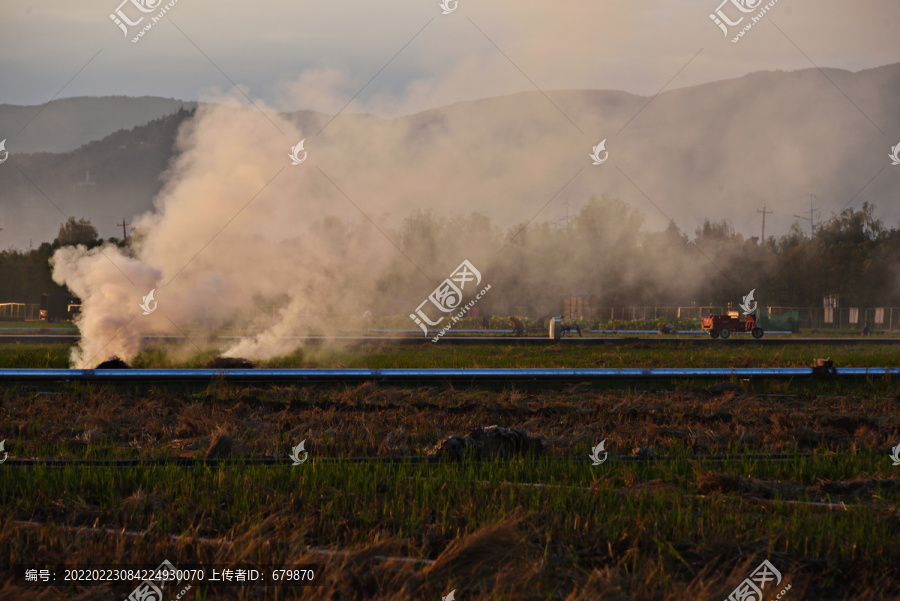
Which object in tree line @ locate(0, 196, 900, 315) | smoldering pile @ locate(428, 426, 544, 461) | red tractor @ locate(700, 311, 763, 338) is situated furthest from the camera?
tree line @ locate(0, 196, 900, 315)

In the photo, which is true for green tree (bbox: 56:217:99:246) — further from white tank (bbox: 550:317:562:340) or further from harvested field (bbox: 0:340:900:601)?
harvested field (bbox: 0:340:900:601)

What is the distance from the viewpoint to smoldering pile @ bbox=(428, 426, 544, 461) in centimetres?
984

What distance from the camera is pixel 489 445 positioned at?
33.6 feet

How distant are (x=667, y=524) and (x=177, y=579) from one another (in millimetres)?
4270

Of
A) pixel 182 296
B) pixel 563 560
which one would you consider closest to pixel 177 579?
pixel 563 560

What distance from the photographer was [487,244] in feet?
244

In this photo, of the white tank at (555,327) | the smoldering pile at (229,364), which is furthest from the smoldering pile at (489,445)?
the white tank at (555,327)

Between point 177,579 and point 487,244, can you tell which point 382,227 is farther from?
point 177,579

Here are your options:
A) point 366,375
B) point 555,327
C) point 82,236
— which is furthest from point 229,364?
point 82,236

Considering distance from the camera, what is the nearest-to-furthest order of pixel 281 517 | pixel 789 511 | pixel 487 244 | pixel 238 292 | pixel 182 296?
pixel 281 517 < pixel 789 511 < pixel 182 296 < pixel 238 292 < pixel 487 244

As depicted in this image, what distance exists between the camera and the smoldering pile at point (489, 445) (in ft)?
32.3

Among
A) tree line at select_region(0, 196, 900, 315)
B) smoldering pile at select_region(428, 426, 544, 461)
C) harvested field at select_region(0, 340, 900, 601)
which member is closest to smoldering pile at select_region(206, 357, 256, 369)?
harvested field at select_region(0, 340, 900, 601)

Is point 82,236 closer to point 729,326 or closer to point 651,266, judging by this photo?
point 651,266

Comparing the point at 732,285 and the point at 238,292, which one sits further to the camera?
the point at 732,285
